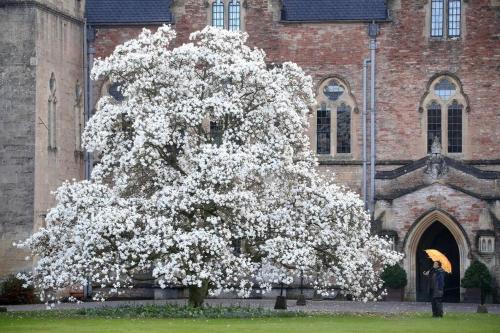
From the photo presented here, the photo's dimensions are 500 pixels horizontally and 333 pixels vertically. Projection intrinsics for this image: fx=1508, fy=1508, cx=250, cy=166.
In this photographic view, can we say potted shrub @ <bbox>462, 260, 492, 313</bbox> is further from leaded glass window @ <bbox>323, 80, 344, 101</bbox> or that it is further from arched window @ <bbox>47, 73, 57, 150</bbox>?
arched window @ <bbox>47, 73, 57, 150</bbox>

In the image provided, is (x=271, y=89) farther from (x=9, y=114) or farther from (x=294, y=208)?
(x=9, y=114)

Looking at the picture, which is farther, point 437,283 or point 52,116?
point 52,116

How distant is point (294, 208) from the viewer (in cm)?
4081

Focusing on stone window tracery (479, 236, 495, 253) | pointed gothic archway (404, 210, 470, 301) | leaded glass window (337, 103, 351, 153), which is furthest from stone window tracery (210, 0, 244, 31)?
stone window tracery (479, 236, 495, 253)

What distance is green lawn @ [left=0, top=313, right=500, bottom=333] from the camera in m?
34.2

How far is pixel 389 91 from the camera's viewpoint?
5597 cm

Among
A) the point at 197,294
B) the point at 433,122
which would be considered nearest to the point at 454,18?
the point at 433,122

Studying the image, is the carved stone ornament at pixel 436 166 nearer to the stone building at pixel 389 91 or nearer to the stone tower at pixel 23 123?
the stone building at pixel 389 91

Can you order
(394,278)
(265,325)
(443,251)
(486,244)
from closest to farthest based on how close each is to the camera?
1. (265,325)
2. (486,244)
3. (394,278)
4. (443,251)

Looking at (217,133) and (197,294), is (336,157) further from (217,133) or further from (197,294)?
(197,294)

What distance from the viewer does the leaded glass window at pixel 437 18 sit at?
56.0 metres

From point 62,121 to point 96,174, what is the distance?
1294 cm

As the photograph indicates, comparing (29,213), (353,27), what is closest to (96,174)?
(29,213)

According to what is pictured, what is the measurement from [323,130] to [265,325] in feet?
70.5
